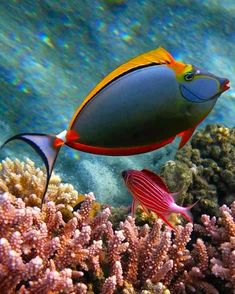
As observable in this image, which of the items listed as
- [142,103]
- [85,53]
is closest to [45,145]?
[142,103]

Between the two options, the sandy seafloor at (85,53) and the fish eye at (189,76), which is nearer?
the fish eye at (189,76)

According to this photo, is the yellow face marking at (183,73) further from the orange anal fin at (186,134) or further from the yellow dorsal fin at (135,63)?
the orange anal fin at (186,134)

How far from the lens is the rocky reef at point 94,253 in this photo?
2374mm

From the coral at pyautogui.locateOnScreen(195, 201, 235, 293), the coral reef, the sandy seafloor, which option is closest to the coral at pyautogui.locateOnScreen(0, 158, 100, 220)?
the coral reef

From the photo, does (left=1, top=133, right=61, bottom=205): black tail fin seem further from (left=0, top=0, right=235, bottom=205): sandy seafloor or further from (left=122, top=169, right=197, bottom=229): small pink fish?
(left=0, top=0, right=235, bottom=205): sandy seafloor

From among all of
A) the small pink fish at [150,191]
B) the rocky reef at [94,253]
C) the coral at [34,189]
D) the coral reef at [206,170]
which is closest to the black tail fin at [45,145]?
the rocky reef at [94,253]

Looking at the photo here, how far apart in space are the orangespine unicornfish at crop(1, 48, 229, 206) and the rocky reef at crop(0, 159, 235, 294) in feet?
3.91

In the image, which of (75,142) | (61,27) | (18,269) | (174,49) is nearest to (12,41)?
(61,27)

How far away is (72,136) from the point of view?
4.42ft

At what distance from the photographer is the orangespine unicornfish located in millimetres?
Answer: 1336

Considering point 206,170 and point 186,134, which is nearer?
point 186,134

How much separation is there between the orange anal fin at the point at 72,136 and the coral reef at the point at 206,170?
2.72 meters

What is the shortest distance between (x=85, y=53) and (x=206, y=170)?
9.75 feet

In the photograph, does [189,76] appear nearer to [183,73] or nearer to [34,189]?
[183,73]
